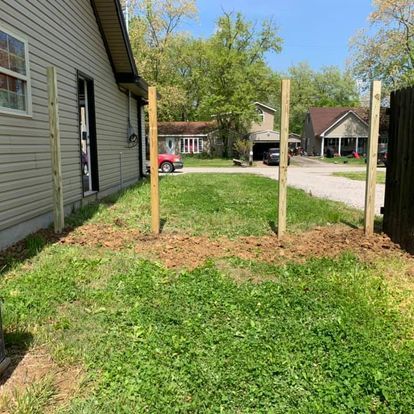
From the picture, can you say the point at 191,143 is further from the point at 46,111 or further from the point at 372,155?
the point at 372,155

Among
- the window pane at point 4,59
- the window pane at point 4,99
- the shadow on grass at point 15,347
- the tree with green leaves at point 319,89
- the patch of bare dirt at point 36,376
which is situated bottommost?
the patch of bare dirt at point 36,376

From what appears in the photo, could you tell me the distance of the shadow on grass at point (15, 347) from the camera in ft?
8.20

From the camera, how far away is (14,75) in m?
5.43

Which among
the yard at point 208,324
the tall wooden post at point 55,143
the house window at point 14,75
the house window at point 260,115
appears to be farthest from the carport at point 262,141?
the yard at point 208,324

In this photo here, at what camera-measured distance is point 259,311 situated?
3.33 meters

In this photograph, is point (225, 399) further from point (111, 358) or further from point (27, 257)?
point (27, 257)

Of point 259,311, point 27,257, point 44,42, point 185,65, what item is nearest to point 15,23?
point 44,42

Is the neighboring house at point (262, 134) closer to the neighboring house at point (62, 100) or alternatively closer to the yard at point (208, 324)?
the neighboring house at point (62, 100)

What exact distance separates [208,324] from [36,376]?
49.9 inches

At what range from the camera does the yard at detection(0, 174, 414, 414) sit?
2.30m

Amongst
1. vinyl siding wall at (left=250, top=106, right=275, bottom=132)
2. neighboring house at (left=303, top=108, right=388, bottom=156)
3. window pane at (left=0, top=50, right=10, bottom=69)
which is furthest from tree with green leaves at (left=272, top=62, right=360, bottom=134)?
window pane at (left=0, top=50, right=10, bottom=69)

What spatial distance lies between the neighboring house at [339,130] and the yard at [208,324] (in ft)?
138

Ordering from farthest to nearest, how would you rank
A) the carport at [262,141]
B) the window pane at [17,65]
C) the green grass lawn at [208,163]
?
the carport at [262,141]
the green grass lawn at [208,163]
the window pane at [17,65]

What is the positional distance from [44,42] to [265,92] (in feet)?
114
